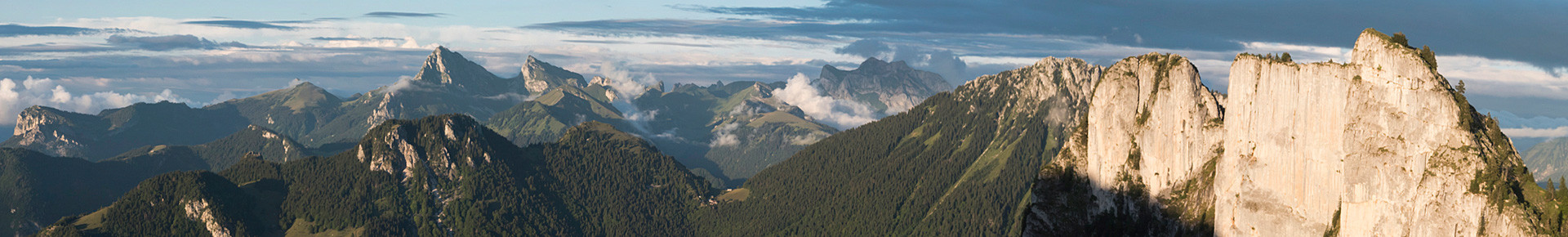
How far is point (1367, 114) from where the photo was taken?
101 m

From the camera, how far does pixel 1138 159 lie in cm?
13438

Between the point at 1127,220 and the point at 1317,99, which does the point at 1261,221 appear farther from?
the point at 1127,220

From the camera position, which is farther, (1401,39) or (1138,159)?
(1138,159)

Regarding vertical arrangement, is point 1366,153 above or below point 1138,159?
above

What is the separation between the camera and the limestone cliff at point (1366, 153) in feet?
315

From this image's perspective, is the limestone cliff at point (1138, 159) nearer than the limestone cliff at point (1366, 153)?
No

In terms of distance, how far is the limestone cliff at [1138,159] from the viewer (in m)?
125

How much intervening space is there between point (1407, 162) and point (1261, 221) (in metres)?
17.9

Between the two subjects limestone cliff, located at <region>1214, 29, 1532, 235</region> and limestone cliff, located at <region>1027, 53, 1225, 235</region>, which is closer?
limestone cliff, located at <region>1214, 29, 1532, 235</region>

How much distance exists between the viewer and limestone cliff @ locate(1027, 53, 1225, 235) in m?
125

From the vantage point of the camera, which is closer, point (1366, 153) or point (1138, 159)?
point (1366, 153)

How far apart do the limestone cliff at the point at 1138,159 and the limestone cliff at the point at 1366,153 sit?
8573 mm

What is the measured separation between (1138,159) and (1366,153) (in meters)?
35.2

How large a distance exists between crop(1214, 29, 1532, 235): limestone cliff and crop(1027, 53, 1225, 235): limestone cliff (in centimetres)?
857
